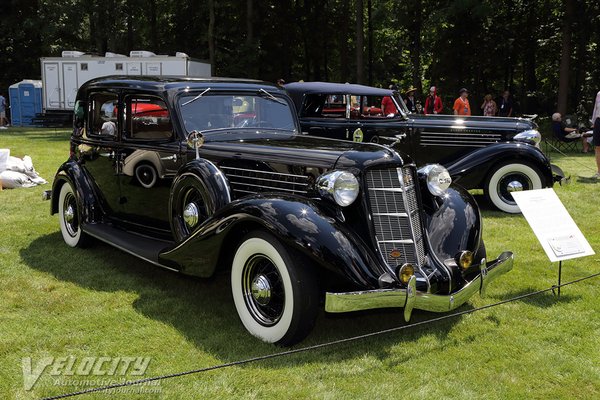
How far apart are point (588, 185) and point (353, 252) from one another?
818 centimetres

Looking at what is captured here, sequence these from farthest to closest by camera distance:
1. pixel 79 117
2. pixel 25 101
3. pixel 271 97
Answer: pixel 25 101, pixel 79 117, pixel 271 97

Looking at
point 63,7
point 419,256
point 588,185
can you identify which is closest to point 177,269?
point 419,256

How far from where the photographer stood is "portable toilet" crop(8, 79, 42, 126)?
26.3 metres

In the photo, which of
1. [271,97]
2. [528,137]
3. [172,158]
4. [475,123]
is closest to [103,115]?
[172,158]

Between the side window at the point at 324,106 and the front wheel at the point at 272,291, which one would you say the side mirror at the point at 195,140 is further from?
the side window at the point at 324,106

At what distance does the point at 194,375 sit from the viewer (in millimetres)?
3465

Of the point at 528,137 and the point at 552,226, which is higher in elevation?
the point at 528,137

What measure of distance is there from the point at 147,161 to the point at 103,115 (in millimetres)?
1071

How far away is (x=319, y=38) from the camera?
118ft

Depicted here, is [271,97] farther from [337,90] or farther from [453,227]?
[337,90]

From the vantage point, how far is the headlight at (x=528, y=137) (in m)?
8.99

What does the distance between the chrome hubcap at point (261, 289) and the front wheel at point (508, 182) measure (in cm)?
563

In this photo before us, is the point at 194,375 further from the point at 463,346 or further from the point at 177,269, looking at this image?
the point at 463,346

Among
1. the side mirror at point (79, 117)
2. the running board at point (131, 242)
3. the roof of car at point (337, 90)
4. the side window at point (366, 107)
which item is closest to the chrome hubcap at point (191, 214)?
the running board at point (131, 242)
